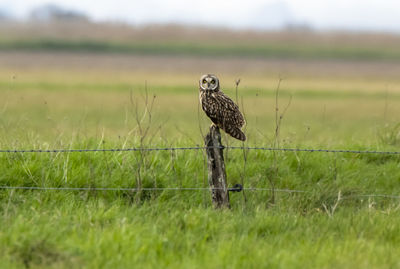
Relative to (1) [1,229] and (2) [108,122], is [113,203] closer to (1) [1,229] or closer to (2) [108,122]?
(1) [1,229]

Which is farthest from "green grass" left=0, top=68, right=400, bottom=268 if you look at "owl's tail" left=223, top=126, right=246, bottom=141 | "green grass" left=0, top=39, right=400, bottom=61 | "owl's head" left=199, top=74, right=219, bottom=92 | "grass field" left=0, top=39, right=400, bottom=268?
"green grass" left=0, top=39, right=400, bottom=61

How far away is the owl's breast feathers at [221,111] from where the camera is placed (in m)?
6.63

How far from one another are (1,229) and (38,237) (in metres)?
0.42

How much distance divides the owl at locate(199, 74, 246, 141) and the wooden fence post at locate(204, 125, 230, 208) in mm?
297

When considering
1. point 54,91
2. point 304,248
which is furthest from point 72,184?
point 54,91

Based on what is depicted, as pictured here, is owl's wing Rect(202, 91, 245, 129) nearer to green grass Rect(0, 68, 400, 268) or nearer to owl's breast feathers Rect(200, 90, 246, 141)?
owl's breast feathers Rect(200, 90, 246, 141)

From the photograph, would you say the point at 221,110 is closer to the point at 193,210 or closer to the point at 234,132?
the point at 234,132

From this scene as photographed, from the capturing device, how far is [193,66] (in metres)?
69.9

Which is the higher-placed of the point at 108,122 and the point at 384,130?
the point at 384,130

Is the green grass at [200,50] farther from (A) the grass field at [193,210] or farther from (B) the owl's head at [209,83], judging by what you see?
(B) the owl's head at [209,83]

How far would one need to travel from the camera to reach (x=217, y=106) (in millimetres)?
6625

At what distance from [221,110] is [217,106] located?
57 millimetres

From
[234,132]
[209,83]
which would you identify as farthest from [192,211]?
[209,83]

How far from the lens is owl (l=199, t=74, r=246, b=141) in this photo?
21.7 feet
